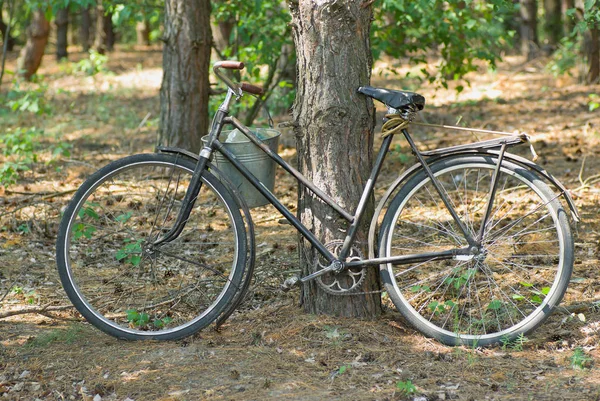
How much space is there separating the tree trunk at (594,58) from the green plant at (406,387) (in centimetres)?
815

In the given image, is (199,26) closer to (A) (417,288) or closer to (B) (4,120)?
(A) (417,288)

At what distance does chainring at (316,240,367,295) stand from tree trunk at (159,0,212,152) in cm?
365

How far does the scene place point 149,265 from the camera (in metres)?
4.76

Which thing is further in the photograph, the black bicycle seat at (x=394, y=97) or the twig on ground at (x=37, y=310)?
the twig on ground at (x=37, y=310)

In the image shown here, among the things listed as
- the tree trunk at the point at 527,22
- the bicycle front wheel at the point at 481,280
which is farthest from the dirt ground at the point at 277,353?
the tree trunk at the point at 527,22

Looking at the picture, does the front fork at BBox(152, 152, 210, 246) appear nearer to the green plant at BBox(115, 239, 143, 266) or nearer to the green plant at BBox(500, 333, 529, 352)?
the green plant at BBox(115, 239, 143, 266)

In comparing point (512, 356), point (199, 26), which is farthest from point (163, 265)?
point (199, 26)

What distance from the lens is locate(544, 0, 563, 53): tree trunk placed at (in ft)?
48.6

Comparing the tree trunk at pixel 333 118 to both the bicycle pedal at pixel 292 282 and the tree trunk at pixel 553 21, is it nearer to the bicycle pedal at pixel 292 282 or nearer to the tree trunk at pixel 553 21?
the bicycle pedal at pixel 292 282

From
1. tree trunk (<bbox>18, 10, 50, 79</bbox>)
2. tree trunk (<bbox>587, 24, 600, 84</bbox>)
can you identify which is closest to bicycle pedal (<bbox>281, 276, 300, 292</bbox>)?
tree trunk (<bbox>587, 24, 600, 84</bbox>)

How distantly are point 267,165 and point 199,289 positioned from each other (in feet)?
3.11

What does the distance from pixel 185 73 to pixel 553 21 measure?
33.7 ft

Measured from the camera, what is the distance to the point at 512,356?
349 centimetres

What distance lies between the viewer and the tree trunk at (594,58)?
33.0 feet
